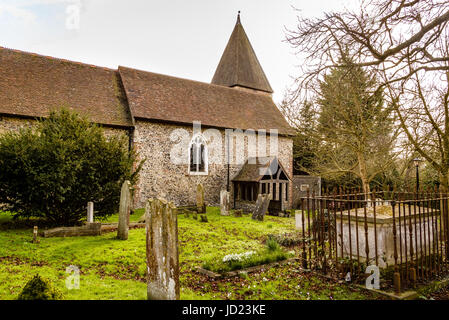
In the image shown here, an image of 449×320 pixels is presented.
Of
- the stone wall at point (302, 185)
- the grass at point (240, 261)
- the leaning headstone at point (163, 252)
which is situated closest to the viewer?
the leaning headstone at point (163, 252)

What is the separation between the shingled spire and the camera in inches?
1088

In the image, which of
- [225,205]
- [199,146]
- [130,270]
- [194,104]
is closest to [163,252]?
[130,270]

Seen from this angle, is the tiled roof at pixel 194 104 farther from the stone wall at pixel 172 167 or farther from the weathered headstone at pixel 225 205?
the weathered headstone at pixel 225 205

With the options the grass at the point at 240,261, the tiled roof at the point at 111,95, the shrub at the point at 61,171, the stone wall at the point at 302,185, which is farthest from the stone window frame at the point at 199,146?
the grass at the point at 240,261

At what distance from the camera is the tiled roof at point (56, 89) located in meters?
13.6

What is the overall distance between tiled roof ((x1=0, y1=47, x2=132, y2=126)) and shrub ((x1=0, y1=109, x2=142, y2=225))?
15.2 ft

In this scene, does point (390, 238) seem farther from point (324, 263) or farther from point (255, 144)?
point (255, 144)

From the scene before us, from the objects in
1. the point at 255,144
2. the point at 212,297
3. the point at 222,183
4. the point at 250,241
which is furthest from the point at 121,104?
the point at 212,297

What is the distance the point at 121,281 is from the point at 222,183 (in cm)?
1310

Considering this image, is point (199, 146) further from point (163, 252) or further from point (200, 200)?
point (163, 252)

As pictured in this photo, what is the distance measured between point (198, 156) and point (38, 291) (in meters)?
14.1

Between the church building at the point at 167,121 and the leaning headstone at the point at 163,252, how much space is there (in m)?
10.4

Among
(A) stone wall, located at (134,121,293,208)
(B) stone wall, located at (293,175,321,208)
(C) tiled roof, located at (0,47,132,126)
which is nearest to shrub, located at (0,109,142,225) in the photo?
(C) tiled roof, located at (0,47,132,126)

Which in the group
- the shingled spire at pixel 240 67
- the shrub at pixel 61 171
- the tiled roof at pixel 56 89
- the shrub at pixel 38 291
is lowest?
the shrub at pixel 38 291
